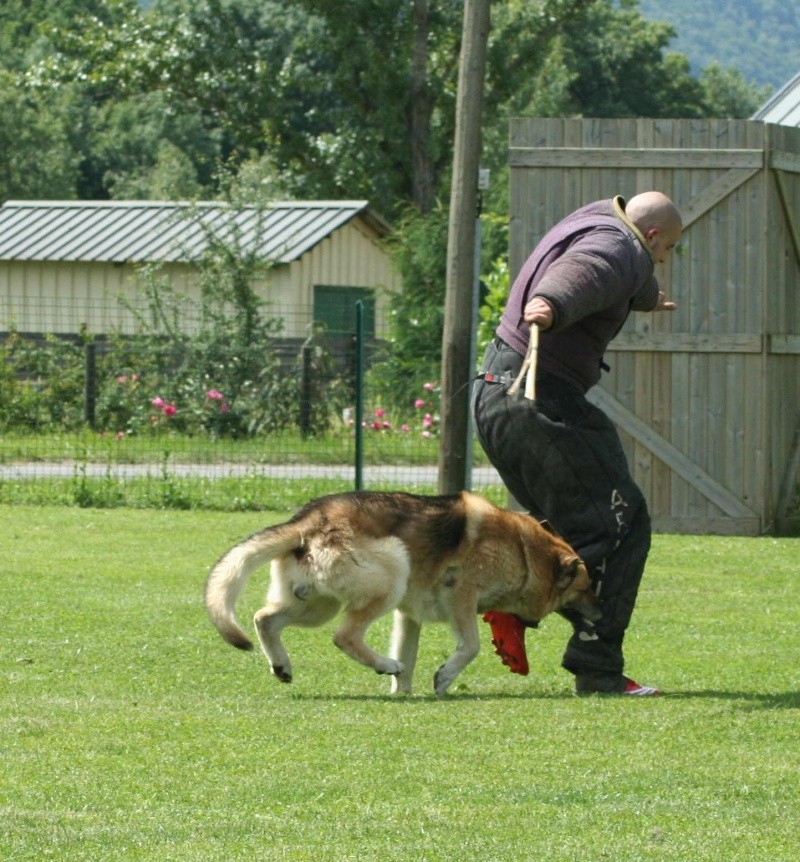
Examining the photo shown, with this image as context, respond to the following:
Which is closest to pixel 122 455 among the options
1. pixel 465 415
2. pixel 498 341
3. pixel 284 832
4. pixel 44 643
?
pixel 465 415

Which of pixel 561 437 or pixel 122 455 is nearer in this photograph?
pixel 561 437

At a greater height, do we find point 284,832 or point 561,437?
point 561,437

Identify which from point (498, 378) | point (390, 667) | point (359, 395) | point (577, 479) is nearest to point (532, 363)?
point (498, 378)

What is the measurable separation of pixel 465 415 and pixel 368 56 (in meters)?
20.0

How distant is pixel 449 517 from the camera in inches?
274

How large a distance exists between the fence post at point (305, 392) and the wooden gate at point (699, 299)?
10.7 feet

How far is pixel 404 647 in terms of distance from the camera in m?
7.12

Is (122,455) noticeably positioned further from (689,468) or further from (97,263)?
(97,263)

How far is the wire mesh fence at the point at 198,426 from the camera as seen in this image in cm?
1532

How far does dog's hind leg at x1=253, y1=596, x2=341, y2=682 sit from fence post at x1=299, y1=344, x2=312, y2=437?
8870 mm

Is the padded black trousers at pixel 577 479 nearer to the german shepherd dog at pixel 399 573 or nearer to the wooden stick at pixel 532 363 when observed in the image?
the german shepherd dog at pixel 399 573

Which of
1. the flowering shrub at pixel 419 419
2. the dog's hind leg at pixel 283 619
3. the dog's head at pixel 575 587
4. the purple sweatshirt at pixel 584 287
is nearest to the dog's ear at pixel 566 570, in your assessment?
the dog's head at pixel 575 587

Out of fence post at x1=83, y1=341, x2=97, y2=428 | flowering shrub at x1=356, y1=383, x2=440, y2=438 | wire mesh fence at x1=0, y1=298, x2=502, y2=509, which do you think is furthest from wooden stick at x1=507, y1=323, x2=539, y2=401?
fence post at x1=83, y1=341, x2=97, y2=428

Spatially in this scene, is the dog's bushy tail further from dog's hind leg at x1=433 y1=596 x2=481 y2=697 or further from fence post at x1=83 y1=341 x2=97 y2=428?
fence post at x1=83 y1=341 x2=97 y2=428
